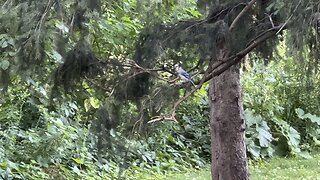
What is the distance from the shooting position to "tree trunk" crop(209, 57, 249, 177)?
486 cm

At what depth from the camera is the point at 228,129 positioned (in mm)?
4859

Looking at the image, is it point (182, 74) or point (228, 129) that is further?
point (228, 129)

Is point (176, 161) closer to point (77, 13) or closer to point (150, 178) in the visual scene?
point (150, 178)

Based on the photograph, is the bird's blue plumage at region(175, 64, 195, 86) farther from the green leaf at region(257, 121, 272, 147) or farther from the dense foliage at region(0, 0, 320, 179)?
the green leaf at region(257, 121, 272, 147)

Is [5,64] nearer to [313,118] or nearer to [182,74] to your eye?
[182,74]

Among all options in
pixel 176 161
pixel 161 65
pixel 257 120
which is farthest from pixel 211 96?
pixel 257 120

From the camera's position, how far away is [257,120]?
352 inches

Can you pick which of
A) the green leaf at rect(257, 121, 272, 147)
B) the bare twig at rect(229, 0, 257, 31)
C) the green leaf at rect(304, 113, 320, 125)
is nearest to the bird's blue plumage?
the bare twig at rect(229, 0, 257, 31)

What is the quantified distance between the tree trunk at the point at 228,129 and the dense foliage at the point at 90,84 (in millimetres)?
364

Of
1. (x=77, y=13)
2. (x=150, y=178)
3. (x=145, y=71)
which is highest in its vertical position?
(x=77, y=13)

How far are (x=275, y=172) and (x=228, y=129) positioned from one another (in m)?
2.96

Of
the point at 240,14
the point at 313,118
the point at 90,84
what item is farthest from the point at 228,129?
the point at 313,118

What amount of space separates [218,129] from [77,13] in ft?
6.32

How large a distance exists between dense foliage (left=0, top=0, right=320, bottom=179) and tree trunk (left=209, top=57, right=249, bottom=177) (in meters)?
0.36
